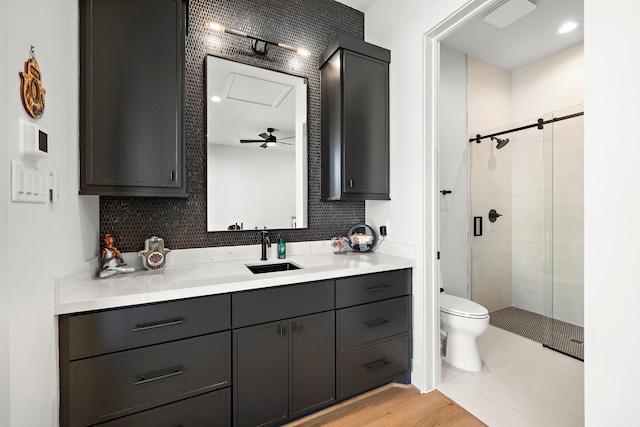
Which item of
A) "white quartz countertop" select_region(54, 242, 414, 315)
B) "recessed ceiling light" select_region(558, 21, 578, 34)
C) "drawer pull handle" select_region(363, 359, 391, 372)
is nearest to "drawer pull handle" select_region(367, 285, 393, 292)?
"white quartz countertop" select_region(54, 242, 414, 315)

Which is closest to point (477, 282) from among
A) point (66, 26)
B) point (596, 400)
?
point (596, 400)

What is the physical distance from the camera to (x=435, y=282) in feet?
6.50

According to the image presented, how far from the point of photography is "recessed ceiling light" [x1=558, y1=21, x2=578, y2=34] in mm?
2539

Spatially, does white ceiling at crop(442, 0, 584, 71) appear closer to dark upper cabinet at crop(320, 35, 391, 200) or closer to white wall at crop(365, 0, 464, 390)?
white wall at crop(365, 0, 464, 390)

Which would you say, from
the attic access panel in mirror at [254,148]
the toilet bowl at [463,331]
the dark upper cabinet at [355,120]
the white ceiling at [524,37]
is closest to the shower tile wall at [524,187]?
the white ceiling at [524,37]

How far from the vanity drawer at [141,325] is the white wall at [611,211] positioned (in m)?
1.58

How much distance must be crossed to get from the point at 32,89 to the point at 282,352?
1533 mm

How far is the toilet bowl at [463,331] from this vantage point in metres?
2.11

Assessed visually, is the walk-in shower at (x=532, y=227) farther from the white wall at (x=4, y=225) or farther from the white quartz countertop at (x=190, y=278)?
the white wall at (x=4, y=225)

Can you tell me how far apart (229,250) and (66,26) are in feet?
4.60

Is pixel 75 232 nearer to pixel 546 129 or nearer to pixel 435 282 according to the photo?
pixel 435 282

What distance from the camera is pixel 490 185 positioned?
10.7 feet

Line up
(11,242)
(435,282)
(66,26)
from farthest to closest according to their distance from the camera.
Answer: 1. (435,282)
2. (66,26)
3. (11,242)

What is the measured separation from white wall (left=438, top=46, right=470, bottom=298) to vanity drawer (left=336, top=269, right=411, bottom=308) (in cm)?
116
